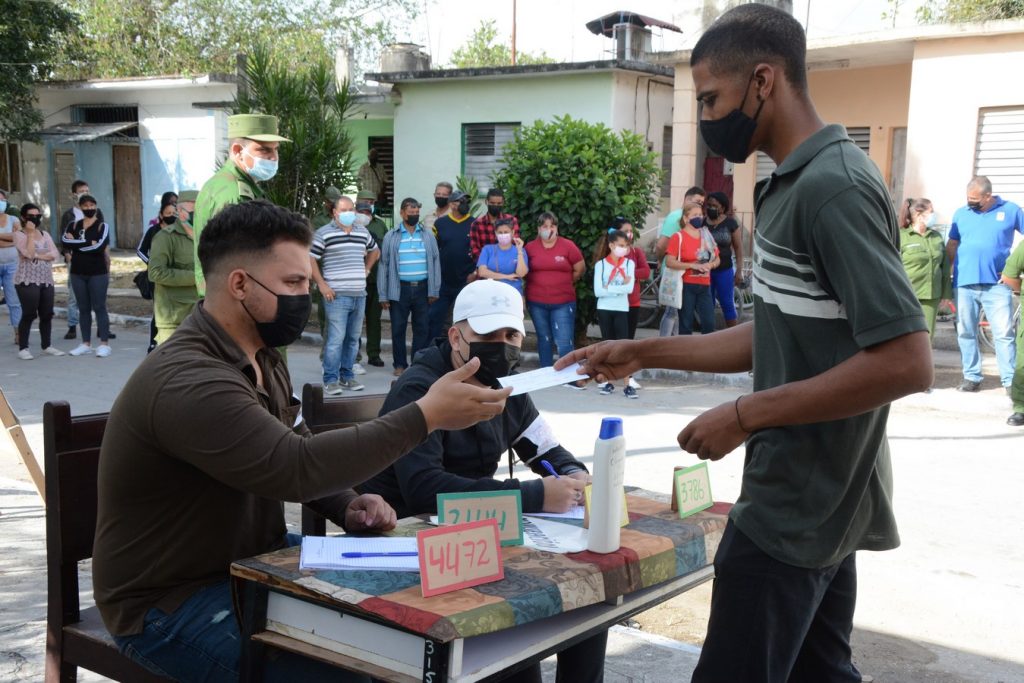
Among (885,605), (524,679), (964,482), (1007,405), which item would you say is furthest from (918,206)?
(524,679)

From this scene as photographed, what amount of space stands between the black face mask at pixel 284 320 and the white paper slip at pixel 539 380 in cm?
57

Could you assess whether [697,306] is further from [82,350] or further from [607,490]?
[607,490]

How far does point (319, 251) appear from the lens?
33.4ft

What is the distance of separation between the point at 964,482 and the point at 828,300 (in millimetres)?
5601

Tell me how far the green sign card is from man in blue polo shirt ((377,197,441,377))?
28.4 feet

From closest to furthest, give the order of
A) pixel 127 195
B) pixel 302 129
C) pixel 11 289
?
pixel 11 289 → pixel 302 129 → pixel 127 195

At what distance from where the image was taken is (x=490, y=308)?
131 inches

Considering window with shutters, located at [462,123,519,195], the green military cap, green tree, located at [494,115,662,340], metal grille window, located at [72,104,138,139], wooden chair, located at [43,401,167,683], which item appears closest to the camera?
wooden chair, located at [43,401,167,683]

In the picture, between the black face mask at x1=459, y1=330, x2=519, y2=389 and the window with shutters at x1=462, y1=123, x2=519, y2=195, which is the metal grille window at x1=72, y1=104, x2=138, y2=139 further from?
the black face mask at x1=459, y1=330, x2=519, y2=389

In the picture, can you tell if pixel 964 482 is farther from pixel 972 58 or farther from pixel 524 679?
pixel 972 58

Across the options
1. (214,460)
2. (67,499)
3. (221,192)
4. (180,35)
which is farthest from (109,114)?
(214,460)

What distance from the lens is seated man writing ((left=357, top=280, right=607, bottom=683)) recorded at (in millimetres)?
3037

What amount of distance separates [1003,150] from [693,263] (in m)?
5.28

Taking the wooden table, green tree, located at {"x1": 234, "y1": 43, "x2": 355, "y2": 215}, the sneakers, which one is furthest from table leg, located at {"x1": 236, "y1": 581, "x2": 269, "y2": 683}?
green tree, located at {"x1": 234, "y1": 43, "x2": 355, "y2": 215}
